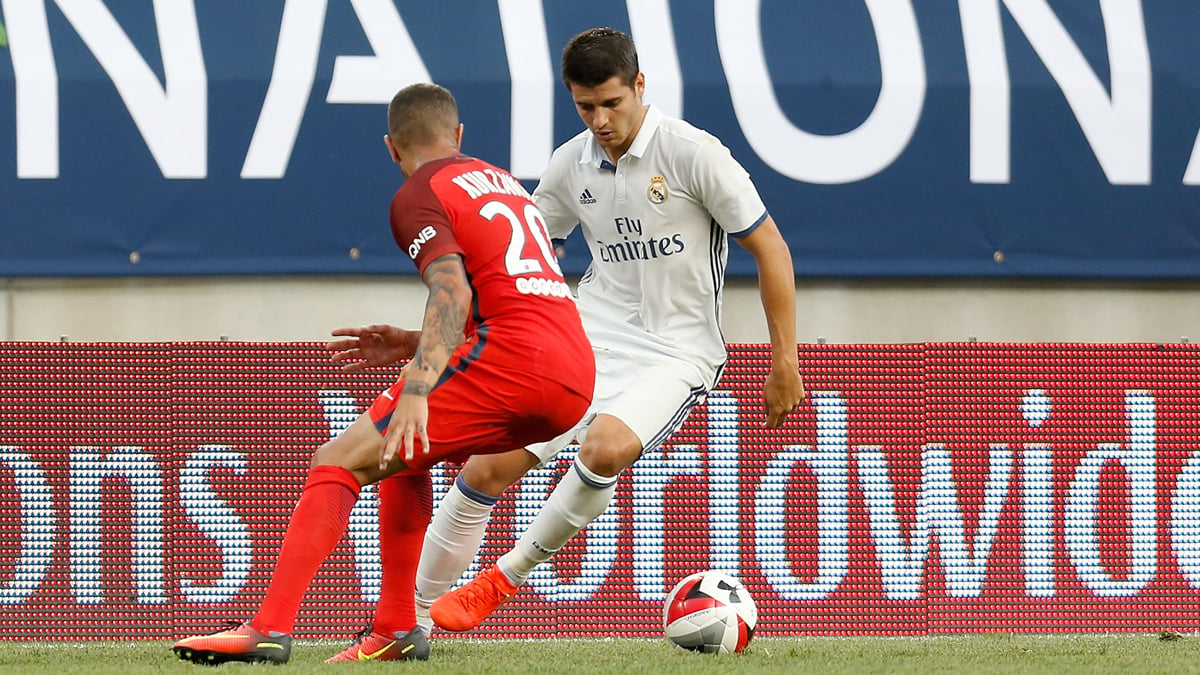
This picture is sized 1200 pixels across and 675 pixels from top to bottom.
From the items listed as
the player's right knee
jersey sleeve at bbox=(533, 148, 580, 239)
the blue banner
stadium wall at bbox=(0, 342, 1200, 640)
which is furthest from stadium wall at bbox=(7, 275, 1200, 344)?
the player's right knee

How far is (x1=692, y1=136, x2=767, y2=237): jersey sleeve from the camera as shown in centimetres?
454

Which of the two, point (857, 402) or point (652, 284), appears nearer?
point (652, 284)

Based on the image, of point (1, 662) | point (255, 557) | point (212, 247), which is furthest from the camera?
point (212, 247)

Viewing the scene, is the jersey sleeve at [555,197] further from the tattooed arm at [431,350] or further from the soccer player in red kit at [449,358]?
the tattooed arm at [431,350]

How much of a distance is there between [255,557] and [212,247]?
237 cm

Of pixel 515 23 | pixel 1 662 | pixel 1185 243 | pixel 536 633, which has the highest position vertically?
pixel 515 23

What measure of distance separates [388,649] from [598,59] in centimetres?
172

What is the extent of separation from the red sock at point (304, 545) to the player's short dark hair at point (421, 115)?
878 mm

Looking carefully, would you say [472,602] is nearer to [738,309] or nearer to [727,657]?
[727,657]

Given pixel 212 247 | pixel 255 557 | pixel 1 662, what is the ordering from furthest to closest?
1. pixel 212 247
2. pixel 255 557
3. pixel 1 662

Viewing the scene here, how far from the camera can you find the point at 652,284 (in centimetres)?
471

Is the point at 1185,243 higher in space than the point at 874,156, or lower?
lower

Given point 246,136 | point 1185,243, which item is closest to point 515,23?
point 246,136

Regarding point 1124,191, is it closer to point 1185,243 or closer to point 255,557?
point 1185,243
